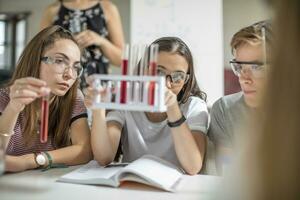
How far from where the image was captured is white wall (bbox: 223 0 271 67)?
3.08ft

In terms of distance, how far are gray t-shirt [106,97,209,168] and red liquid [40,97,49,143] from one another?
15cm

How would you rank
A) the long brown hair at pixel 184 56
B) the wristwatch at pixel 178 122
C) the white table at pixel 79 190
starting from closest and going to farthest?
the white table at pixel 79 190
the wristwatch at pixel 178 122
the long brown hair at pixel 184 56

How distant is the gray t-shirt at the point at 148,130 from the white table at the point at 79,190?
0.49 feet

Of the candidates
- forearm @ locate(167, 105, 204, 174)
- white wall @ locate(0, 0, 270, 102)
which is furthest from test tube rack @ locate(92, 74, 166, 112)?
white wall @ locate(0, 0, 270, 102)

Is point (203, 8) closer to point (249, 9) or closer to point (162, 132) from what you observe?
point (249, 9)

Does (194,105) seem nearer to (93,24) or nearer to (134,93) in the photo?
(134,93)

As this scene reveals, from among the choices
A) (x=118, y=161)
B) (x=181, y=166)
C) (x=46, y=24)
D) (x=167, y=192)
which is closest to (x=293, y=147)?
(x=167, y=192)

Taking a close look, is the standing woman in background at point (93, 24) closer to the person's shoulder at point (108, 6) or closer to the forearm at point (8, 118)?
the person's shoulder at point (108, 6)

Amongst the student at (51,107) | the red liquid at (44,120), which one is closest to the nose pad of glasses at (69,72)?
the student at (51,107)

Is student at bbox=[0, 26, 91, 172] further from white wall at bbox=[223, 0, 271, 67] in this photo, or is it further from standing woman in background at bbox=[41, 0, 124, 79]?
white wall at bbox=[223, 0, 271, 67]

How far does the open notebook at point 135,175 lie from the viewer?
698 mm

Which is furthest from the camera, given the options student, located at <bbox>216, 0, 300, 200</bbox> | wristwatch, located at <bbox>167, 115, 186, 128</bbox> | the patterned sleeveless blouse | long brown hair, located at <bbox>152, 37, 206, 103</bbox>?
the patterned sleeveless blouse

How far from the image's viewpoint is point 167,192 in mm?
681

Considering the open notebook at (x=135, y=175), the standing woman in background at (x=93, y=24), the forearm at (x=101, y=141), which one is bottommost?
the open notebook at (x=135, y=175)
